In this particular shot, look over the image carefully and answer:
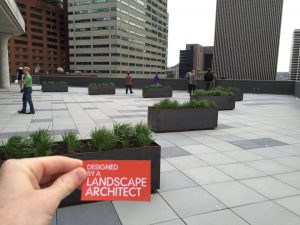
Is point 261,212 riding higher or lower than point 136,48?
lower

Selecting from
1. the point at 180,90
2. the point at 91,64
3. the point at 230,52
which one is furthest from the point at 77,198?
the point at 230,52

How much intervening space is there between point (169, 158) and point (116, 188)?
5.39m

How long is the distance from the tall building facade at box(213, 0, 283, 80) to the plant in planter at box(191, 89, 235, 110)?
436 feet

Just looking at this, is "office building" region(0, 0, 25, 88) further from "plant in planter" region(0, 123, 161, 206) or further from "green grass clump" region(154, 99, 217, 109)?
"plant in planter" region(0, 123, 161, 206)

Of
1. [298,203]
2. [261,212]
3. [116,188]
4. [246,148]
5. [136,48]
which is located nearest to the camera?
[116,188]

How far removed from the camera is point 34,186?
1049mm

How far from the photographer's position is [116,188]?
138 cm

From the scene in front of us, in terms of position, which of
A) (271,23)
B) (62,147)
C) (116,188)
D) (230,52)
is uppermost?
(271,23)

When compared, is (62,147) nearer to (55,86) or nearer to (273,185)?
(273,185)

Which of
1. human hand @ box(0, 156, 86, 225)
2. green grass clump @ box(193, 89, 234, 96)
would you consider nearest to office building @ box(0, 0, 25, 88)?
green grass clump @ box(193, 89, 234, 96)

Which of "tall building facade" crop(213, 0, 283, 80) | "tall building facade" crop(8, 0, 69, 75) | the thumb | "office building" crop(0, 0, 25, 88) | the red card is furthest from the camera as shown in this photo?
"tall building facade" crop(213, 0, 283, 80)

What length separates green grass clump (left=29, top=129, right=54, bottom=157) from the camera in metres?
4.19

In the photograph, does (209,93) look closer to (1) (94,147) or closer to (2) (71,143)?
(1) (94,147)

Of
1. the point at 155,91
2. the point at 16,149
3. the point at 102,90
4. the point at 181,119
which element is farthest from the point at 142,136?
the point at 102,90
